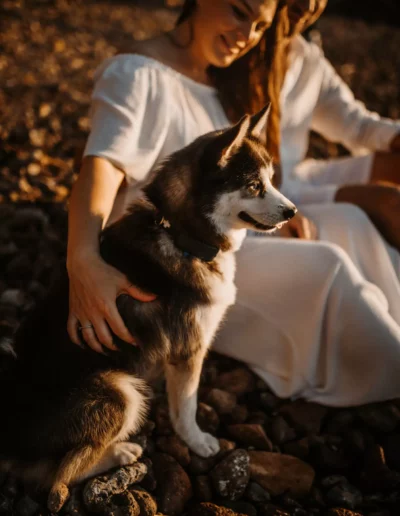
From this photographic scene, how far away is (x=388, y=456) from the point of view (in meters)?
1.74

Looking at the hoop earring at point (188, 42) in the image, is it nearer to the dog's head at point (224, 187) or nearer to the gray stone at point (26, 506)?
the dog's head at point (224, 187)

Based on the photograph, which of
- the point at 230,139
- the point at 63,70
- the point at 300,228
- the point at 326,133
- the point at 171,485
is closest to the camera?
the point at 230,139

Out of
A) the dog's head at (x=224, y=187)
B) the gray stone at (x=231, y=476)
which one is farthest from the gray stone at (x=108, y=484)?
the dog's head at (x=224, y=187)

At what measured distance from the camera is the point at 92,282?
1450 millimetres

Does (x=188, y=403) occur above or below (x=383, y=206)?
below

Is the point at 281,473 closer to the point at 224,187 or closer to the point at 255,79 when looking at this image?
the point at 224,187

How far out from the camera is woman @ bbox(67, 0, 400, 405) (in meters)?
1.57

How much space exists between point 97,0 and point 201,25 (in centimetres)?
693

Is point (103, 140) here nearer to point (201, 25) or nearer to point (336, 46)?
point (201, 25)

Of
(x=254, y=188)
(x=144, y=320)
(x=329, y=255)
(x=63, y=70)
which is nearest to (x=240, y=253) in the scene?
(x=329, y=255)

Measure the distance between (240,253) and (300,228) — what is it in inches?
13.2

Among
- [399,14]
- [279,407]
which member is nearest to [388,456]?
[279,407]

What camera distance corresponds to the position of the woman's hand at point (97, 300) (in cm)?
145

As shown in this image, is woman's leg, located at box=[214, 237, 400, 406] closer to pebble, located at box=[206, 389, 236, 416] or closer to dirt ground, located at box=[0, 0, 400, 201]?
pebble, located at box=[206, 389, 236, 416]
